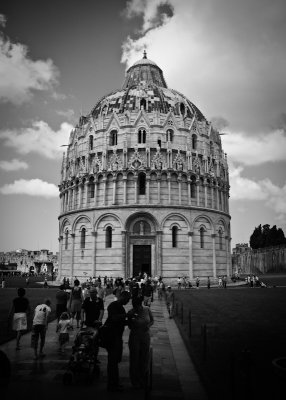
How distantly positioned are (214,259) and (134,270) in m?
10.5

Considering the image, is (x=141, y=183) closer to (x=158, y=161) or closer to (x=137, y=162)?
(x=137, y=162)

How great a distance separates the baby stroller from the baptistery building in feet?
104

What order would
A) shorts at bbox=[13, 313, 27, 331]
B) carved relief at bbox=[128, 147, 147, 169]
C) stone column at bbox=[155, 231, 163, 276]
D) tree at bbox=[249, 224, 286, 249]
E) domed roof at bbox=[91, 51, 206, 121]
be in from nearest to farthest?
1. shorts at bbox=[13, 313, 27, 331]
2. stone column at bbox=[155, 231, 163, 276]
3. carved relief at bbox=[128, 147, 147, 169]
4. domed roof at bbox=[91, 51, 206, 121]
5. tree at bbox=[249, 224, 286, 249]

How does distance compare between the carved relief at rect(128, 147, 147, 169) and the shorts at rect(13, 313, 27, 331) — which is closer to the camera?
the shorts at rect(13, 313, 27, 331)

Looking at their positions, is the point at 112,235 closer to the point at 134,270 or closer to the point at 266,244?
the point at 134,270

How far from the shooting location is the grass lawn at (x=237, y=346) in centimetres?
727

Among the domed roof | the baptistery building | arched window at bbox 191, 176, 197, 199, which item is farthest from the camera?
the domed roof

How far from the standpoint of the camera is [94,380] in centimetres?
822

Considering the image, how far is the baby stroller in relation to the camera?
797 cm

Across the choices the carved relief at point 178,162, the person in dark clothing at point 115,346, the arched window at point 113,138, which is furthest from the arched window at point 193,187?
the person in dark clothing at point 115,346

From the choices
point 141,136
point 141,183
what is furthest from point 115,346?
point 141,136

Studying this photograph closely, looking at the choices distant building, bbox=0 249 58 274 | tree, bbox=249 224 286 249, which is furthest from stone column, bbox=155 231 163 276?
distant building, bbox=0 249 58 274

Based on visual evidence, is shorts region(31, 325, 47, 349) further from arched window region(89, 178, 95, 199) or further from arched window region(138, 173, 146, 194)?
arched window region(89, 178, 95, 199)

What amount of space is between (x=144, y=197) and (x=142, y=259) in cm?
747
